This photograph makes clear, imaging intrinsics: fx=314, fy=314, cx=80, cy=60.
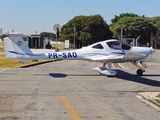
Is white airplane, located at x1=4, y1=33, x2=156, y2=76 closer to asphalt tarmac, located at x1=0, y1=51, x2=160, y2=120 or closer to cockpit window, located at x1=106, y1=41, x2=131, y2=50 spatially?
cockpit window, located at x1=106, y1=41, x2=131, y2=50

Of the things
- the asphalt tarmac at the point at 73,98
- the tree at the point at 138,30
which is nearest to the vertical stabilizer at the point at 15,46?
the asphalt tarmac at the point at 73,98

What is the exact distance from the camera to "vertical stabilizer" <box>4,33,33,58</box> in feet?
52.9

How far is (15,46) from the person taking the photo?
16.2 meters

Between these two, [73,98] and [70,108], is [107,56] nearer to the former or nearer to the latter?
[73,98]

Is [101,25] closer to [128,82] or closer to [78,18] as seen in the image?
[78,18]

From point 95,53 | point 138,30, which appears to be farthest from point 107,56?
point 138,30

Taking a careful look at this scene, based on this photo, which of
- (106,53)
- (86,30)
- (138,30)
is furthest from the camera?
(138,30)

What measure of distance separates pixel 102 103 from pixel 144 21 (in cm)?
8387

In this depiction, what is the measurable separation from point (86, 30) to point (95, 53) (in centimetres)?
5910

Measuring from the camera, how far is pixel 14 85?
42.4ft

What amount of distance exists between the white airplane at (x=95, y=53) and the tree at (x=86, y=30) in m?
56.7

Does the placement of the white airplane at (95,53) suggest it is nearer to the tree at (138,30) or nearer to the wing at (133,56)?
the wing at (133,56)

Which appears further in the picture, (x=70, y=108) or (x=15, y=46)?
(x=15, y=46)

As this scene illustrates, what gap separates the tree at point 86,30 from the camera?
246ft
